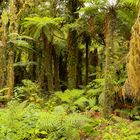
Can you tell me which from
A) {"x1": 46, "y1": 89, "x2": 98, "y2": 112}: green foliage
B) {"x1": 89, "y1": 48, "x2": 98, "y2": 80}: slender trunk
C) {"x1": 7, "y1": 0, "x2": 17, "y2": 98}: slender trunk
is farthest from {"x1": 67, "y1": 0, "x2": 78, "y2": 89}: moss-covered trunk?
{"x1": 89, "y1": 48, "x2": 98, "y2": 80}: slender trunk

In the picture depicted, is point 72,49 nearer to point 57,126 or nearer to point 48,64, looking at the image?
point 48,64

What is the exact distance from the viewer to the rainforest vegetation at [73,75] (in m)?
7.57

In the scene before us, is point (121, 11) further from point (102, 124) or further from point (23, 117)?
point (23, 117)

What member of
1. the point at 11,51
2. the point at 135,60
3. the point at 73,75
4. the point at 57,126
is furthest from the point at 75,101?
the point at 135,60

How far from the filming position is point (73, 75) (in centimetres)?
1408

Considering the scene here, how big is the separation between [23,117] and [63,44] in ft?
25.0

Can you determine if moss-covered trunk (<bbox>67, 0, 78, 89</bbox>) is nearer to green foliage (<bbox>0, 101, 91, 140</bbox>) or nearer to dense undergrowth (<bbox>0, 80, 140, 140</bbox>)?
dense undergrowth (<bbox>0, 80, 140, 140</bbox>)

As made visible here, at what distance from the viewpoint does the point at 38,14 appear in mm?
15156

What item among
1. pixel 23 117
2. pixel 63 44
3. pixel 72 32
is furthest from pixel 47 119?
pixel 63 44

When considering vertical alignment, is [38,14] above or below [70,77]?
above

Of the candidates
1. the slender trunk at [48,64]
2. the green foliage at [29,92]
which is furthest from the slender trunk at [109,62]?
the slender trunk at [48,64]

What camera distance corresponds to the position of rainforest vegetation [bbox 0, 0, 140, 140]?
7.57 metres

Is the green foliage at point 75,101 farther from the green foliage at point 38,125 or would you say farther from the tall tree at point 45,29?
the green foliage at point 38,125

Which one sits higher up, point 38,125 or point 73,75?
point 73,75
